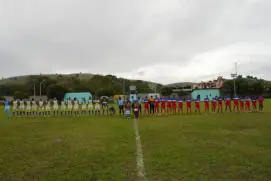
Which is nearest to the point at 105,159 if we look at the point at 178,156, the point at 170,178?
the point at 178,156

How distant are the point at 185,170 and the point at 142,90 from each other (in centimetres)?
15026

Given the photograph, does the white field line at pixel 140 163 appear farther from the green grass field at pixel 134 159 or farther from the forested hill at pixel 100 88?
the forested hill at pixel 100 88

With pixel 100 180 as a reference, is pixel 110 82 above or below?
above

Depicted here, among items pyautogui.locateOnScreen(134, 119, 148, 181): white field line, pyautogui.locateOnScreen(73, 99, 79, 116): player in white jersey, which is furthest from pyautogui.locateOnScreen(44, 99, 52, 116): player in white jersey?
pyautogui.locateOnScreen(134, 119, 148, 181): white field line

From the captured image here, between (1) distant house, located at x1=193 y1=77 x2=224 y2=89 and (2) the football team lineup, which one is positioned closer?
(2) the football team lineup

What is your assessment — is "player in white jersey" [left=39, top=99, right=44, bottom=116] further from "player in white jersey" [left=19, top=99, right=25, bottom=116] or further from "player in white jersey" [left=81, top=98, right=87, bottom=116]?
"player in white jersey" [left=81, top=98, right=87, bottom=116]

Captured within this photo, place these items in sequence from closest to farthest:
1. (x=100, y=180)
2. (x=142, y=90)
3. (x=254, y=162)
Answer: (x=100, y=180)
(x=254, y=162)
(x=142, y=90)

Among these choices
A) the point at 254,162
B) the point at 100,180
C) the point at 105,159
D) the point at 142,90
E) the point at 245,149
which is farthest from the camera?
the point at 142,90

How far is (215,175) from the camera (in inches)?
291

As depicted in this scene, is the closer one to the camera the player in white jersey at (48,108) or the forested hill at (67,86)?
the player in white jersey at (48,108)

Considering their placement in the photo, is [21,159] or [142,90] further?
[142,90]

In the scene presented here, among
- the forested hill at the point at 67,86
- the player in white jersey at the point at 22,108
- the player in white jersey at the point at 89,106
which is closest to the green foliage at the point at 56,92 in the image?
the forested hill at the point at 67,86

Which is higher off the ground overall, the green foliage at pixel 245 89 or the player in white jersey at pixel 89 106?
the green foliage at pixel 245 89

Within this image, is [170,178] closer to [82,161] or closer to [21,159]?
[82,161]
